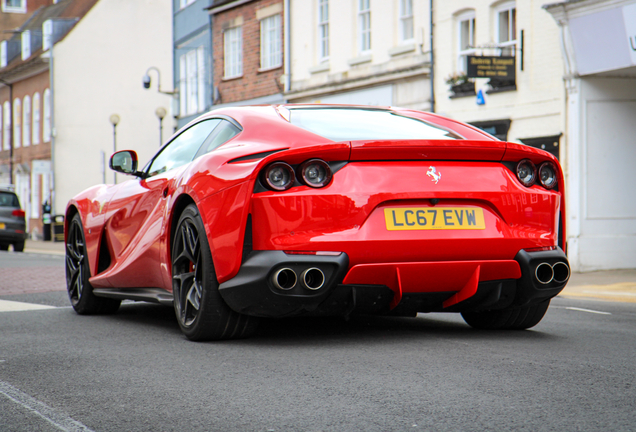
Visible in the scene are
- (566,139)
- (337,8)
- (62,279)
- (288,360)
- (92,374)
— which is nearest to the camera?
(92,374)

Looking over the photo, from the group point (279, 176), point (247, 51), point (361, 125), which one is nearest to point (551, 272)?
point (361, 125)

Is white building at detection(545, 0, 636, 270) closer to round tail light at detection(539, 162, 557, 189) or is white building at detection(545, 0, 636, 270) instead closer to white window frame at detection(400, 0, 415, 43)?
white window frame at detection(400, 0, 415, 43)

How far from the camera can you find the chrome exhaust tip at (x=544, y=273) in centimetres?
477

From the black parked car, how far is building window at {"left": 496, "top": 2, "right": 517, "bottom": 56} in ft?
50.1

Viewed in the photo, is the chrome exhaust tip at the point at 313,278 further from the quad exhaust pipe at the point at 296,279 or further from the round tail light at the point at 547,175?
the round tail light at the point at 547,175

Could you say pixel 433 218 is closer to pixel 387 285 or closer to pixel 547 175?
pixel 387 285

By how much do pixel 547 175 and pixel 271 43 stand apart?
20.5 meters

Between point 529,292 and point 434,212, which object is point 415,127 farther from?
point 529,292

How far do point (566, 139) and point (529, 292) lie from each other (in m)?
10.9

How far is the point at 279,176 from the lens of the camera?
4484 millimetres

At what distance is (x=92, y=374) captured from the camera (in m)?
4.05

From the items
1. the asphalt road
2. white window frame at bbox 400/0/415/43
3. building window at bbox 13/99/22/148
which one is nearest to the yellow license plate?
the asphalt road

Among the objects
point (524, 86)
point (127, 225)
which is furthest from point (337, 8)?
point (127, 225)

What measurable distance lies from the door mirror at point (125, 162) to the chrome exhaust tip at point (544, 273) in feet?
9.62
